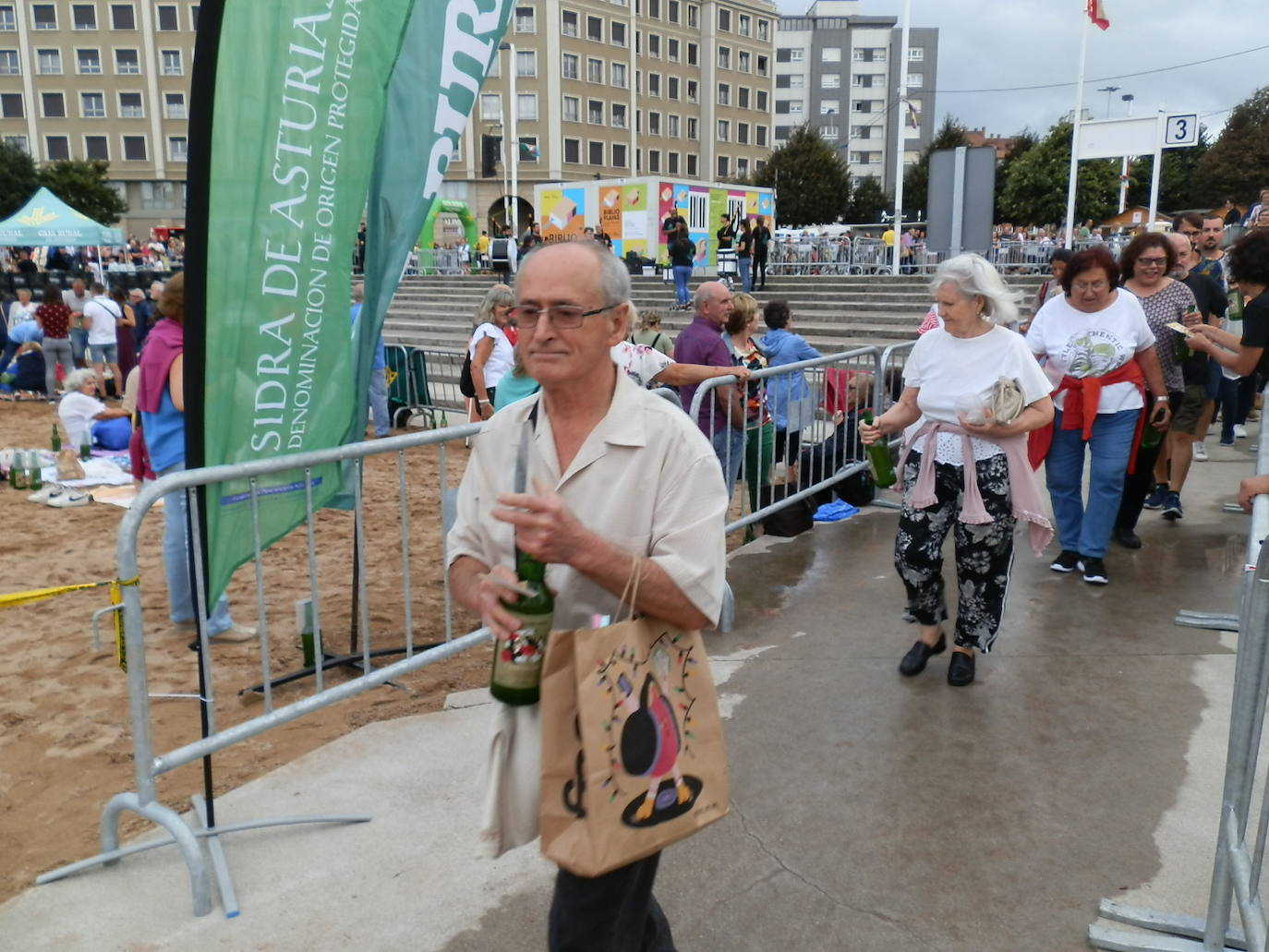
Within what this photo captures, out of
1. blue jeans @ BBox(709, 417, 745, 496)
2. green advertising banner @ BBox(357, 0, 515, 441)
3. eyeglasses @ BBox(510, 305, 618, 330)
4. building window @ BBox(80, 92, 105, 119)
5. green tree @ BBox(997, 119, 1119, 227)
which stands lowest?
blue jeans @ BBox(709, 417, 745, 496)

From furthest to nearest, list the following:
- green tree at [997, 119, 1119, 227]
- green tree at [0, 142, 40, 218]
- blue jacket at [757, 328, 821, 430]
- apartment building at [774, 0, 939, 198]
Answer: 1. apartment building at [774, 0, 939, 198]
2. green tree at [0, 142, 40, 218]
3. green tree at [997, 119, 1119, 227]
4. blue jacket at [757, 328, 821, 430]

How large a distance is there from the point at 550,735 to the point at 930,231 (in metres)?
12.2

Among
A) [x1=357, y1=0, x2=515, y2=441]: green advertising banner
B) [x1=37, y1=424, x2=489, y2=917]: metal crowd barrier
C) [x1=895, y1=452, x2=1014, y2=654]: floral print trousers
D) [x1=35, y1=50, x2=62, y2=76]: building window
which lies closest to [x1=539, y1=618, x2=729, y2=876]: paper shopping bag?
[x1=37, y1=424, x2=489, y2=917]: metal crowd barrier

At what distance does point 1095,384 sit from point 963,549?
6.14 ft

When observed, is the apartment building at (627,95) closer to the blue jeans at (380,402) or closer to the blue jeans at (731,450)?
the blue jeans at (380,402)

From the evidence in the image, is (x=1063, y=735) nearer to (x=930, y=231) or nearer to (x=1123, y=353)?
(x=1123, y=353)

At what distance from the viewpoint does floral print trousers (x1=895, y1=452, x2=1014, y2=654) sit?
424cm

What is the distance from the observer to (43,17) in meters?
63.1

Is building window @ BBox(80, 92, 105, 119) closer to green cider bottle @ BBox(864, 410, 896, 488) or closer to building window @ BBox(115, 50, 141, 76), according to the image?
building window @ BBox(115, 50, 141, 76)

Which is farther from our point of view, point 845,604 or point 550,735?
point 845,604

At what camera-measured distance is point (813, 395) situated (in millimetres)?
7344

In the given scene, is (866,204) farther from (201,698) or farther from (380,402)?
(201,698)

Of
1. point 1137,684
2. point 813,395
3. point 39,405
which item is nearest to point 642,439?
point 1137,684

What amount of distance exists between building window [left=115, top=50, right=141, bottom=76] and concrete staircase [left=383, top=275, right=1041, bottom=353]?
158ft
